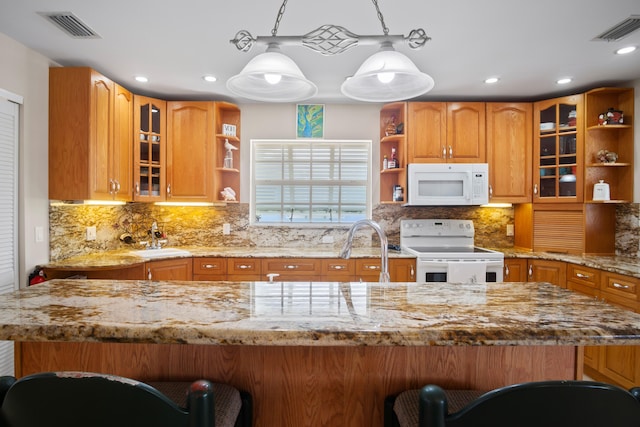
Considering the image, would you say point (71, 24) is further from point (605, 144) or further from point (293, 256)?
point (605, 144)

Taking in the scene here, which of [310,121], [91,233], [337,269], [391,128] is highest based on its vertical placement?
[310,121]

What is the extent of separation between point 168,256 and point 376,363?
8.50ft

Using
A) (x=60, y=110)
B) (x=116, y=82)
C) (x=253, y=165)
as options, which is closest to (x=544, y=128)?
(x=253, y=165)

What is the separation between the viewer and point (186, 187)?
3.59m

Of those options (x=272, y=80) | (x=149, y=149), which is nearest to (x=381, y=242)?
(x=272, y=80)

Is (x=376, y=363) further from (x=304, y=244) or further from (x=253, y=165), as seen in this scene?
(x=253, y=165)

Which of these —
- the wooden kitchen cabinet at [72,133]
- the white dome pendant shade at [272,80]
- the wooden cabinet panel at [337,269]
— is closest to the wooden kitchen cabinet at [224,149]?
the wooden kitchen cabinet at [72,133]

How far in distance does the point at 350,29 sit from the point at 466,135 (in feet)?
6.19

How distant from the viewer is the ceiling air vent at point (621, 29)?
216 cm

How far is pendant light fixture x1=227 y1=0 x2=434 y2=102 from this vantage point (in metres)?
1.31

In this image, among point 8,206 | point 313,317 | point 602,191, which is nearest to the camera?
point 313,317

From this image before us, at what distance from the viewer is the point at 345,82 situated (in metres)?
1.53

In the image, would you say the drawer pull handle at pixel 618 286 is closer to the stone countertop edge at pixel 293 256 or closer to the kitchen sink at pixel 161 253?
the stone countertop edge at pixel 293 256

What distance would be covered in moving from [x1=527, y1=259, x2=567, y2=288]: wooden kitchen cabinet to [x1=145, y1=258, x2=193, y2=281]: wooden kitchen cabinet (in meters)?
3.28
